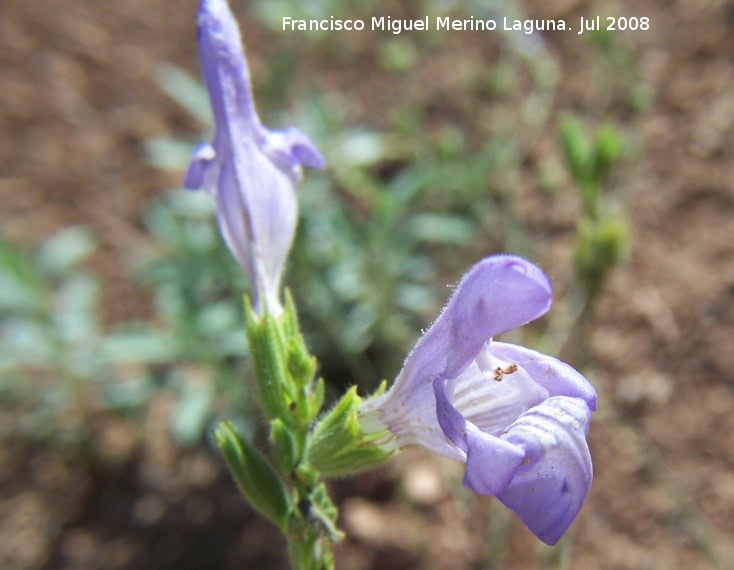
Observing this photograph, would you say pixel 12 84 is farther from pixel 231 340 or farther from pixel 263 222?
pixel 263 222

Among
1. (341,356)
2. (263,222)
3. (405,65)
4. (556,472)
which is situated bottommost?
(341,356)

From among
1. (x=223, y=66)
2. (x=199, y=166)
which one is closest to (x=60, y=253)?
(x=199, y=166)

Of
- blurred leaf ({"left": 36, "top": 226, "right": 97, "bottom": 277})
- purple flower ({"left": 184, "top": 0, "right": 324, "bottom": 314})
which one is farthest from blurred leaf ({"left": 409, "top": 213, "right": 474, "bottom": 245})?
purple flower ({"left": 184, "top": 0, "right": 324, "bottom": 314})

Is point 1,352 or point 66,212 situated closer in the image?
point 1,352

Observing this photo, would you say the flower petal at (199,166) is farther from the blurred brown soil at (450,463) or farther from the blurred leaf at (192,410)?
the blurred brown soil at (450,463)

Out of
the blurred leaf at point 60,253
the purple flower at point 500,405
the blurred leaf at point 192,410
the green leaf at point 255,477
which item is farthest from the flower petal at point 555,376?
the blurred leaf at point 60,253

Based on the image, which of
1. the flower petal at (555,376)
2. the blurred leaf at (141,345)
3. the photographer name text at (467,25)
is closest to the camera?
the flower petal at (555,376)

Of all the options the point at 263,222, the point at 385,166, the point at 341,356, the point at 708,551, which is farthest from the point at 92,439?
the point at 708,551
